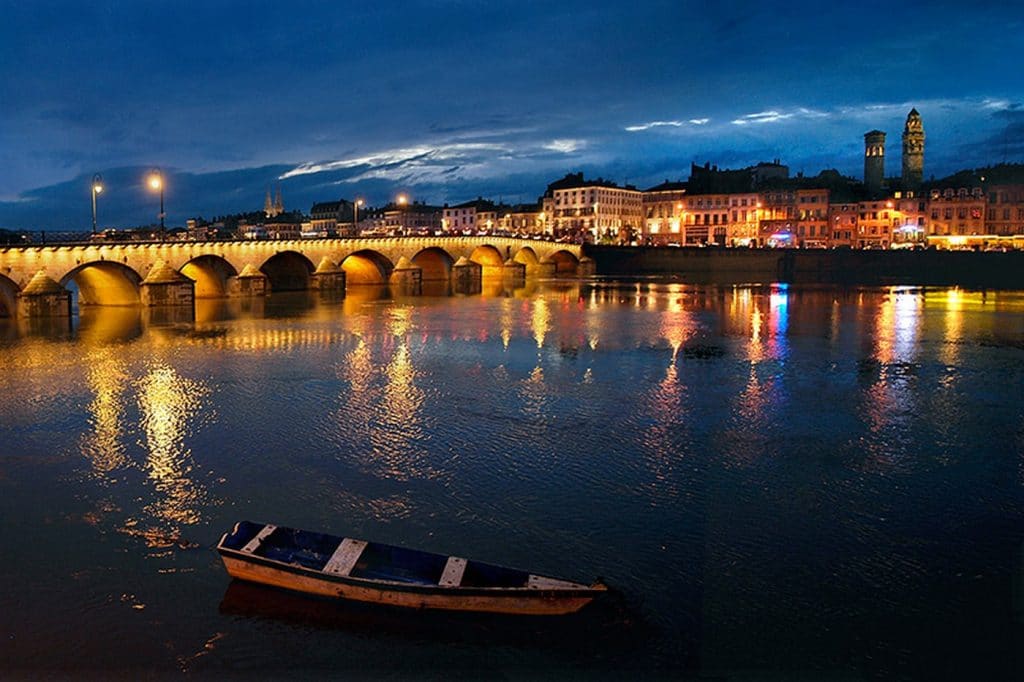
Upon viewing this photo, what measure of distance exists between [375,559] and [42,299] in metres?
40.7

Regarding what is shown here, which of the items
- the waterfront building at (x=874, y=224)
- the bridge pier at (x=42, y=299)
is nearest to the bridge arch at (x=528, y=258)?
the waterfront building at (x=874, y=224)

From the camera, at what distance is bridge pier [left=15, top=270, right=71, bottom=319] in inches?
1668

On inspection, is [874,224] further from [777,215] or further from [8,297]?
[8,297]

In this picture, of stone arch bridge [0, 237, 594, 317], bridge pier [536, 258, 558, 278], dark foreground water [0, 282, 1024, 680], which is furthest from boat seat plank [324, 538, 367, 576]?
bridge pier [536, 258, 558, 278]

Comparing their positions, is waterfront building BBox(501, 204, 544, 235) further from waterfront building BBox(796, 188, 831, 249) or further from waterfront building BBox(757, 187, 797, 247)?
waterfront building BBox(796, 188, 831, 249)

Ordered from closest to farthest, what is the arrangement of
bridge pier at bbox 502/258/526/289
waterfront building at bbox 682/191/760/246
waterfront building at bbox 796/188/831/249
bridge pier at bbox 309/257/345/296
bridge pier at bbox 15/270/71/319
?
bridge pier at bbox 15/270/71/319 → bridge pier at bbox 309/257/345/296 → bridge pier at bbox 502/258/526/289 → waterfront building at bbox 796/188/831/249 → waterfront building at bbox 682/191/760/246

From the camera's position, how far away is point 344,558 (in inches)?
363

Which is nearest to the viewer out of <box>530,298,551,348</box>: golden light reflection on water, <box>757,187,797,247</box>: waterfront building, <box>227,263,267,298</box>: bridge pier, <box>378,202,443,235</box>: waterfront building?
<box>530,298,551,348</box>: golden light reflection on water

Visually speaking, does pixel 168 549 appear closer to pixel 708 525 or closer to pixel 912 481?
pixel 708 525

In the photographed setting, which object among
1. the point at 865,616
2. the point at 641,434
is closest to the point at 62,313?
the point at 641,434

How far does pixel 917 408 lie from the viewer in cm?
1989

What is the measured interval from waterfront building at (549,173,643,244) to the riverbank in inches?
982

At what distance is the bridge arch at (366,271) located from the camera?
2969 inches

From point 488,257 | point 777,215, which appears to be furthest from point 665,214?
point 488,257
